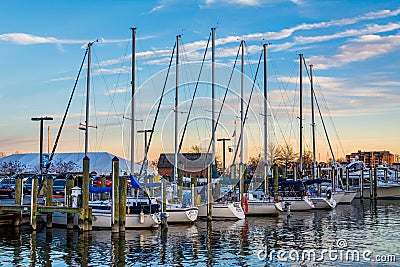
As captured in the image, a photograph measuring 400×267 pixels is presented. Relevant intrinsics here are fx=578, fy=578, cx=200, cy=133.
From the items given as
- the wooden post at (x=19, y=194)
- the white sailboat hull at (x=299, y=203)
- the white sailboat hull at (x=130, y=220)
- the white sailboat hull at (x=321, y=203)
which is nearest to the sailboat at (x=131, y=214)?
the white sailboat hull at (x=130, y=220)

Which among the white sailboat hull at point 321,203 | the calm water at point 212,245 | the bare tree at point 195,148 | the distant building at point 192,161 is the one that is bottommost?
the calm water at point 212,245

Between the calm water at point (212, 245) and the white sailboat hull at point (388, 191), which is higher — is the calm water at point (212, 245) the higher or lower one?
the lower one

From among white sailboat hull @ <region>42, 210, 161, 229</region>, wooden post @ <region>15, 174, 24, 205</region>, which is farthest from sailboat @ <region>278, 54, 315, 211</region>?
wooden post @ <region>15, 174, 24, 205</region>

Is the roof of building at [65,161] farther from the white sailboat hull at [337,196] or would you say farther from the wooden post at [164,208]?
the wooden post at [164,208]

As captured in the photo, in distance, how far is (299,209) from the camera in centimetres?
5594

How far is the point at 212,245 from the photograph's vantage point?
31672mm

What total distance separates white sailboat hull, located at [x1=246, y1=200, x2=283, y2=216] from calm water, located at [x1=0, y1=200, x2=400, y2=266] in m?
6.41

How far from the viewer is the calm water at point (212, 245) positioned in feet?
87.4

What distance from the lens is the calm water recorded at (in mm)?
26625

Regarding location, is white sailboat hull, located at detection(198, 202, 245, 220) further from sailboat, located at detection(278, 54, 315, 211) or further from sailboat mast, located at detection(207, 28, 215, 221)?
sailboat, located at detection(278, 54, 315, 211)

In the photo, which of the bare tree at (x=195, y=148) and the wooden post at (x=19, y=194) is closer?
the wooden post at (x=19, y=194)

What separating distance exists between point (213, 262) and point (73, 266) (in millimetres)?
6258

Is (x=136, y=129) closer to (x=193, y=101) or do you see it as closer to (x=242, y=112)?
(x=193, y=101)

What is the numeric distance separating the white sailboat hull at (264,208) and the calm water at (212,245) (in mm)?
6407
